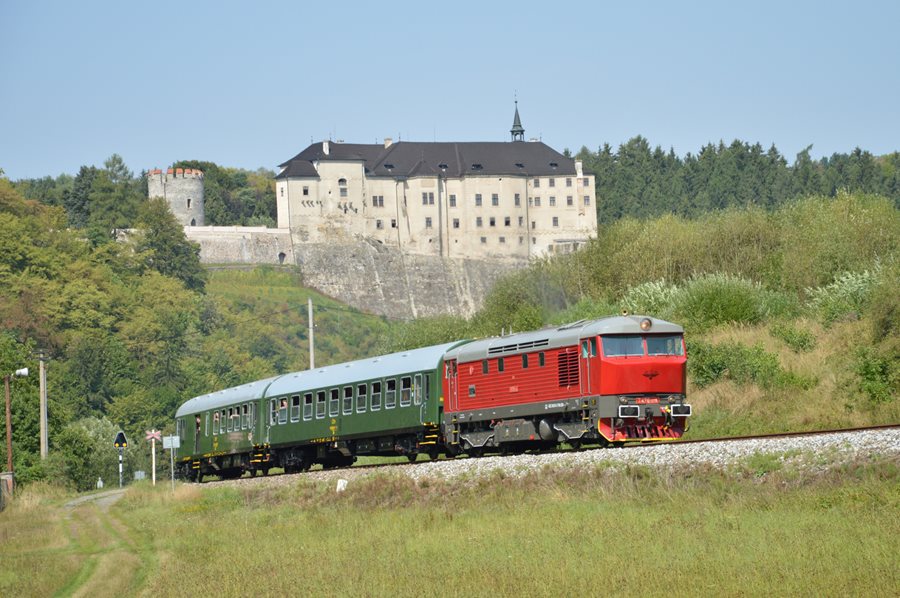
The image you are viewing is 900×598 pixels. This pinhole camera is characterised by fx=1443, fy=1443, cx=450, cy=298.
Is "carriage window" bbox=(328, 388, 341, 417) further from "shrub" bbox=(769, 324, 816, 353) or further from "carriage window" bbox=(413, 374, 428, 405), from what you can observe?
"shrub" bbox=(769, 324, 816, 353)

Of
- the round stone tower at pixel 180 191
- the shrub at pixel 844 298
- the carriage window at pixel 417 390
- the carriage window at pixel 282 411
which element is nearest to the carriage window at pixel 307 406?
the carriage window at pixel 282 411

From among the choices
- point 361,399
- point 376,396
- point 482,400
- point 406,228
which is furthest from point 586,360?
point 406,228

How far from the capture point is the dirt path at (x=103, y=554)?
24078 mm

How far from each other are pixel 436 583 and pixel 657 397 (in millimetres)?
12639

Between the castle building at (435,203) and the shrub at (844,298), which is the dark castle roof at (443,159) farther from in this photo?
the shrub at (844,298)

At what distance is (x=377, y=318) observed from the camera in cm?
17038

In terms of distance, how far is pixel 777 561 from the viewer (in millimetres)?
18672

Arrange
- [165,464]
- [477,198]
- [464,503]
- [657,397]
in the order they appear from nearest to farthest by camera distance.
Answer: [464,503] → [657,397] → [165,464] → [477,198]

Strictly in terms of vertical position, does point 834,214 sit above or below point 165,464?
above

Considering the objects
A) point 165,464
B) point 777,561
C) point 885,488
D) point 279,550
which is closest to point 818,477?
point 885,488

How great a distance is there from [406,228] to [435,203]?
4.57 metres

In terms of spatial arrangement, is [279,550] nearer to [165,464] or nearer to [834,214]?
[834,214]

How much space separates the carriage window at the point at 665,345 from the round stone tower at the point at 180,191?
153797 mm

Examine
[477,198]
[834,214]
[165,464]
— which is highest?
[477,198]
